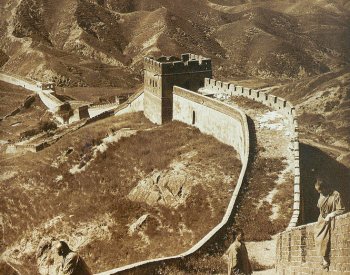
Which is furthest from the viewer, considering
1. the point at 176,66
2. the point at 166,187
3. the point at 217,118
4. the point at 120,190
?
the point at 176,66

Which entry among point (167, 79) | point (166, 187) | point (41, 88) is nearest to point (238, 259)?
point (166, 187)

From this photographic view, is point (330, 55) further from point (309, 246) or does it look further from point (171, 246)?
point (309, 246)

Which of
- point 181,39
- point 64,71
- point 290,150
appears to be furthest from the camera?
point 181,39

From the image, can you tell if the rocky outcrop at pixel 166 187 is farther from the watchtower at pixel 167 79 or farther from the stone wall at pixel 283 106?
the watchtower at pixel 167 79

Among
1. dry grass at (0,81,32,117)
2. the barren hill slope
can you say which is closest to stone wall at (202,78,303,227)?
dry grass at (0,81,32,117)

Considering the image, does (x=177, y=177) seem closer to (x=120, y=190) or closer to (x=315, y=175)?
(x=120, y=190)

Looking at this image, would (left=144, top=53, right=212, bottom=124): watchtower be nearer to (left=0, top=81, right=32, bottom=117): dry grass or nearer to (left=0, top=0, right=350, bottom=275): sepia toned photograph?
(left=0, top=0, right=350, bottom=275): sepia toned photograph

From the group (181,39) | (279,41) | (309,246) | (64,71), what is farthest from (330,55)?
(309,246)
